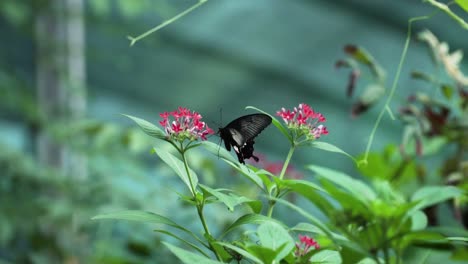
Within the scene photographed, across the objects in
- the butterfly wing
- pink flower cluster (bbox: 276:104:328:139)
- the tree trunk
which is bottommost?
the tree trunk

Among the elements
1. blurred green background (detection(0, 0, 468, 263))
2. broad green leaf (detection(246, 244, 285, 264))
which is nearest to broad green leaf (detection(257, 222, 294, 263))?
broad green leaf (detection(246, 244, 285, 264))

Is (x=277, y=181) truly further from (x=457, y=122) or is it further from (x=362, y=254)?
(x=457, y=122)

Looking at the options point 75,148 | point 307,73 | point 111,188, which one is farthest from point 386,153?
point 307,73

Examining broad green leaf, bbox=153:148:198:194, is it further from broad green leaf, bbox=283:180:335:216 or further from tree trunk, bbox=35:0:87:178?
tree trunk, bbox=35:0:87:178

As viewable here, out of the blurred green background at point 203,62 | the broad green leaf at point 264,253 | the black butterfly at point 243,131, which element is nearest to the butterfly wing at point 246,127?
the black butterfly at point 243,131

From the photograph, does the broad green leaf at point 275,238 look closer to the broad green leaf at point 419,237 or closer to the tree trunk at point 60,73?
the broad green leaf at point 419,237

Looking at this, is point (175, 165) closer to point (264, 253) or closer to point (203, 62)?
point (264, 253)

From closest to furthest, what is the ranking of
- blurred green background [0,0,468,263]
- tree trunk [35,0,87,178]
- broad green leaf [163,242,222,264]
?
broad green leaf [163,242,222,264] → tree trunk [35,0,87,178] → blurred green background [0,0,468,263]
